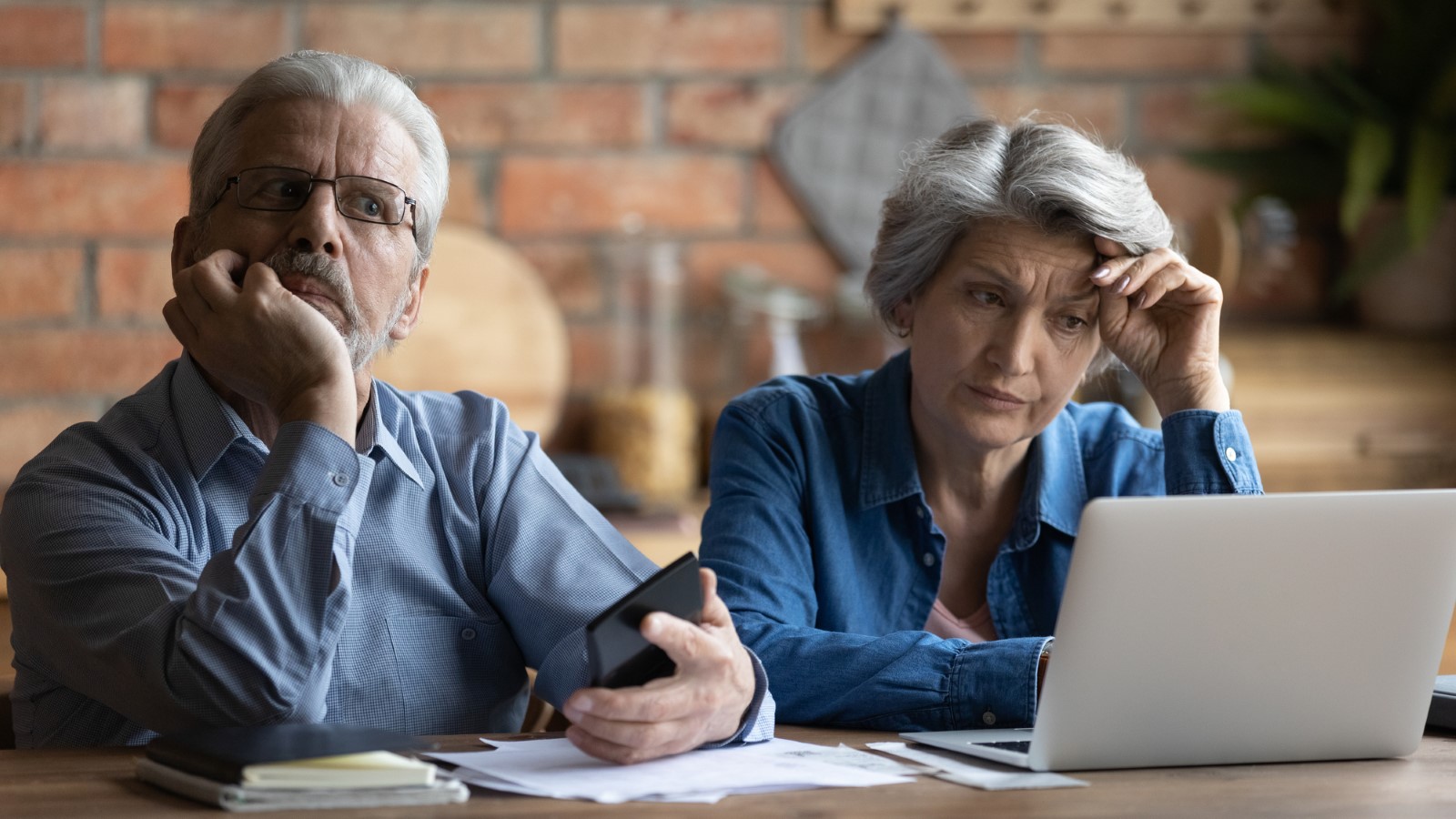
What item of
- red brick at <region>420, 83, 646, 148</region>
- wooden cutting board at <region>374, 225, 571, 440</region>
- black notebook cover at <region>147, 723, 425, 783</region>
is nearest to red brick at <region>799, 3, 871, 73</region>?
red brick at <region>420, 83, 646, 148</region>

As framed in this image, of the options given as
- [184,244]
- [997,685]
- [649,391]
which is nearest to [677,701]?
[997,685]

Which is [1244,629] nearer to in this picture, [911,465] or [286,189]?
[911,465]

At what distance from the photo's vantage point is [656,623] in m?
1.08

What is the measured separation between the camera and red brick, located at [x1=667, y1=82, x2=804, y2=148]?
8.93 ft

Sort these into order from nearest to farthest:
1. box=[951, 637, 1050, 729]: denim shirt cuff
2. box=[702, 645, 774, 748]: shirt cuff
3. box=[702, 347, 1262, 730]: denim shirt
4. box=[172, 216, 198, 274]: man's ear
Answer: box=[702, 645, 774, 748]: shirt cuff → box=[951, 637, 1050, 729]: denim shirt cuff → box=[172, 216, 198, 274]: man's ear → box=[702, 347, 1262, 730]: denim shirt

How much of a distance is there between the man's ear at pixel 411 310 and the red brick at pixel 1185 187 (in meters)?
1.75

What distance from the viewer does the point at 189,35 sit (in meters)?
2.57

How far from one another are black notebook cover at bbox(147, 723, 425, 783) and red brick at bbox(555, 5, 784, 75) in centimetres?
182

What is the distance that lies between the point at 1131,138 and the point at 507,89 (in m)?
1.16

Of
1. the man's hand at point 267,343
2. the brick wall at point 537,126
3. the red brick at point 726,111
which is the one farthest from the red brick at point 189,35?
the man's hand at point 267,343

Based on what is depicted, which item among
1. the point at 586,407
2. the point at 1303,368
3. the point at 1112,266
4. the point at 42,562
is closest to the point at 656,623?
the point at 42,562

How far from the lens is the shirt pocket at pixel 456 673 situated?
1.36 metres

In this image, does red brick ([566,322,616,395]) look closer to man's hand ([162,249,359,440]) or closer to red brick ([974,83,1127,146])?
red brick ([974,83,1127,146])

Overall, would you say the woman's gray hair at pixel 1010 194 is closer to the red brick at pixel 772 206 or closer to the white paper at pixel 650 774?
the white paper at pixel 650 774
